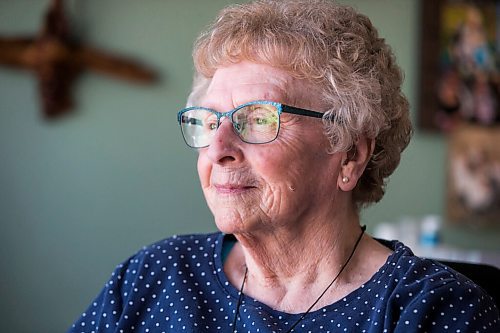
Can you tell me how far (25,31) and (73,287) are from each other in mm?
1137

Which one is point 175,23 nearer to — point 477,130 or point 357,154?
point 477,130

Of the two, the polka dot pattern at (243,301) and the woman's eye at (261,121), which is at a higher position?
the woman's eye at (261,121)

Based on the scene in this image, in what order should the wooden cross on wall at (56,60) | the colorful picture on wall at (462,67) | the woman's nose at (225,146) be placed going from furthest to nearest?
the colorful picture on wall at (462,67) < the wooden cross on wall at (56,60) < the woman's nose at (225,146)

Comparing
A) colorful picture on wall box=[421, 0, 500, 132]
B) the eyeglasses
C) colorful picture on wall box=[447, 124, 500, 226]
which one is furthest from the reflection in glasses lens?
colorful picture on wall box=[447, 124, 500, 226]

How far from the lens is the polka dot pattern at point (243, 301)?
118 cm

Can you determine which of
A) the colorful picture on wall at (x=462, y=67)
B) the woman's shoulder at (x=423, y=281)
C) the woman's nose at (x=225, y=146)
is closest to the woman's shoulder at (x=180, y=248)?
the woman's nose at (x=225, y=146)

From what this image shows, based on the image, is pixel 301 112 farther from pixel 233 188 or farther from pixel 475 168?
pixel 475 168

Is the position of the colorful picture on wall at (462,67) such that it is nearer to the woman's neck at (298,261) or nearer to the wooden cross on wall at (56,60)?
the wooden cross on wall at (56,60)

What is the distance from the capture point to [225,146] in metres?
1.29

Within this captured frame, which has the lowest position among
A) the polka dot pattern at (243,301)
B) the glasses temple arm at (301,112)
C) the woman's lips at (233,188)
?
the polka dot pattern at (243,301)

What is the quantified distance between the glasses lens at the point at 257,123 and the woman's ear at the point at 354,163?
161 millimetres

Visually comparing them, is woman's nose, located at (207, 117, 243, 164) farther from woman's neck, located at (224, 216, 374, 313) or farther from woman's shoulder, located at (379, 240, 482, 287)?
woman's shoulder, located at (379, 240, 482, 287)

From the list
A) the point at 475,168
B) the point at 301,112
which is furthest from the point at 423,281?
the point at 475,168

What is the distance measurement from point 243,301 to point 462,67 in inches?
100
